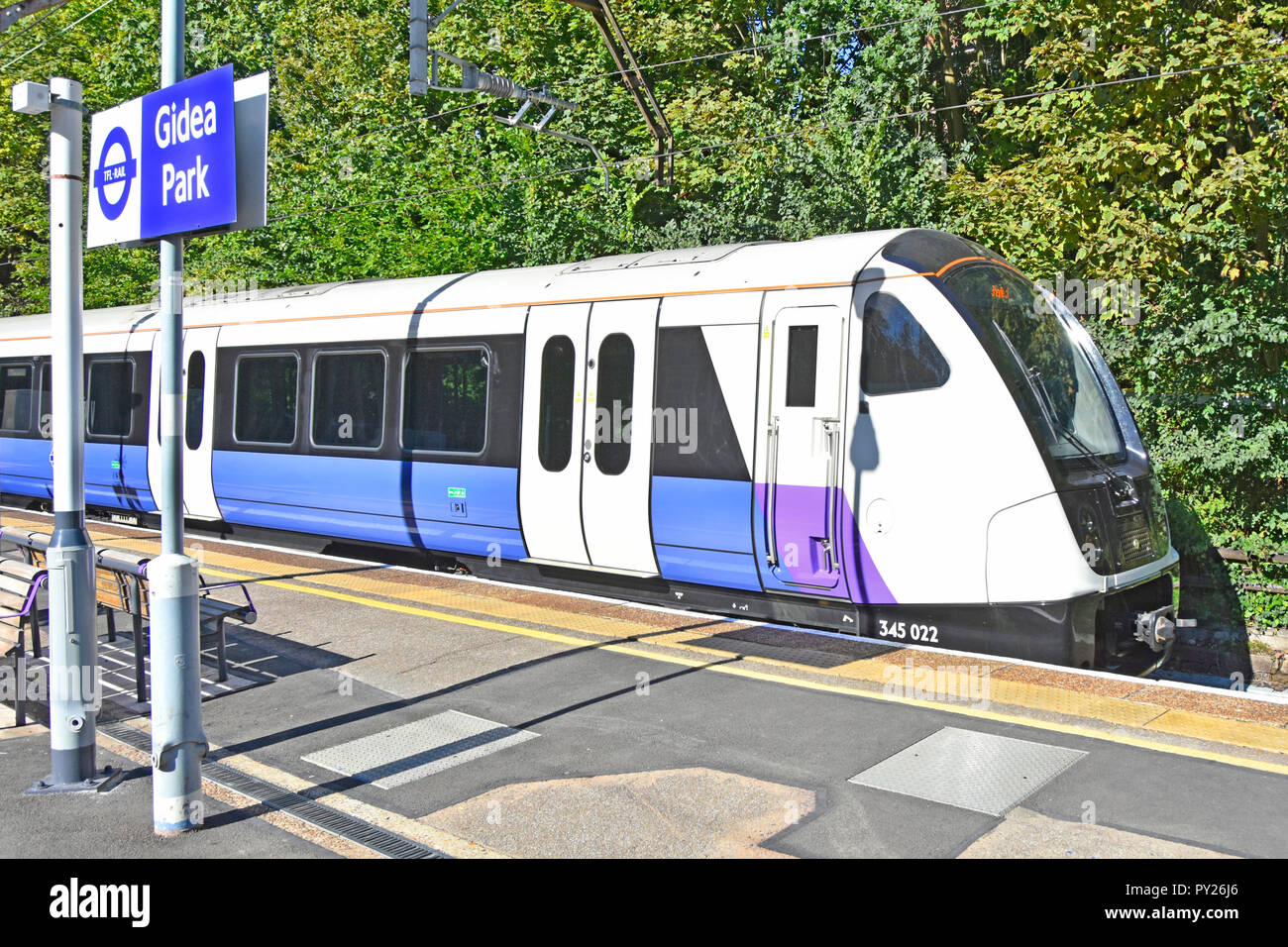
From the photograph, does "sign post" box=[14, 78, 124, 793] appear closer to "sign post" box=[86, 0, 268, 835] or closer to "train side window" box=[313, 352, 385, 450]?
"sign post" box=[86, 0, 268, 835]

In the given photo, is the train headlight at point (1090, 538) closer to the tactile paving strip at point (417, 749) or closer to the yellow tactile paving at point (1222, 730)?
the yellow tactile paving at point (1222, 730)

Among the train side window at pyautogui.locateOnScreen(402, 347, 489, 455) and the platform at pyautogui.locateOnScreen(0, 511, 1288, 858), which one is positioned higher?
the train side window at pyautogui.locateOnScreen(402, 347, 489, 455)

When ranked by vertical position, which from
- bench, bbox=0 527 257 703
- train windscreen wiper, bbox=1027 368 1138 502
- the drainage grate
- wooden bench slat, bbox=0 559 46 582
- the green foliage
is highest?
the green foliage

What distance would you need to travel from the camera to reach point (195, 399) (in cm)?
1449

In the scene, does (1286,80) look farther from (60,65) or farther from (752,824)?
(60,65)

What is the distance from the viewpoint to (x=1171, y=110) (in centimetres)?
1346

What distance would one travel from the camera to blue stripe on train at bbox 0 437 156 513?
1548 centimetres

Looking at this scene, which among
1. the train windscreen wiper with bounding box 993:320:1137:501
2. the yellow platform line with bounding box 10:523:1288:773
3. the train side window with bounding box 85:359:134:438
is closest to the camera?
the yellow platform line with bounding box 10:523:1288:773

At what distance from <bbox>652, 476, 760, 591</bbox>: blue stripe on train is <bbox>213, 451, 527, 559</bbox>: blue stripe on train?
1.81 meters

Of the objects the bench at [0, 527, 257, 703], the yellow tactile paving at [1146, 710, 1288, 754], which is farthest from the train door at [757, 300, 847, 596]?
the bench at [0, 527, 257, 703]

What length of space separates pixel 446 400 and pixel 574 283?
6.43 feet

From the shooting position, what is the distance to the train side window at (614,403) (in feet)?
32.6

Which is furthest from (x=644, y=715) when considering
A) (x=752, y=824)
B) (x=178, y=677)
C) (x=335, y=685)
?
(x=178, y=677)

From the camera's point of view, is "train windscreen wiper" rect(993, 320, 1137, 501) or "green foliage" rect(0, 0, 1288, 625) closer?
"train windscreen wiper" rect(993, 320, 1137, 501)
